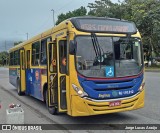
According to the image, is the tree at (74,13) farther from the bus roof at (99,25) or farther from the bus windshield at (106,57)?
the bus windshield at (106,57)

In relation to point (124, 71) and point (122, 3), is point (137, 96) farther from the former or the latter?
point (122, 3)

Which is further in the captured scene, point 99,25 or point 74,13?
point 74,13

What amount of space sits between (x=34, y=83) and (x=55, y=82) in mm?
3585

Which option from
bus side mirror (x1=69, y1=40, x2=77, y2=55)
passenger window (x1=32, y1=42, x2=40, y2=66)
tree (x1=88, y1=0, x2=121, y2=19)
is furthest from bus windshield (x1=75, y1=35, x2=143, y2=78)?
tree (x1=88, y1=0, x2=121, y2=19)

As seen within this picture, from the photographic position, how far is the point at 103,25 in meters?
8.79

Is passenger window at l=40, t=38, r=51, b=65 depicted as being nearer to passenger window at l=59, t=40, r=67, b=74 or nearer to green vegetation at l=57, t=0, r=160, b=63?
passenger window at l=59, t=40, r=67, b=74

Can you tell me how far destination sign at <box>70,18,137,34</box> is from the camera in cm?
852

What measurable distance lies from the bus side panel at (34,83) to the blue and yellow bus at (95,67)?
7.32 ft

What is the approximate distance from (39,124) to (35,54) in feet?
14.3

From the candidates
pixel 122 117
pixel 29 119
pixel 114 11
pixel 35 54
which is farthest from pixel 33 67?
pixel 114 11

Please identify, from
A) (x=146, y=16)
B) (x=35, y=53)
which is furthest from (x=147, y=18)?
(x=35, y=53)

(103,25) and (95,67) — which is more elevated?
(103,25)

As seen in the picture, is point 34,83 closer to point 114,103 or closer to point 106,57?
point 106,57

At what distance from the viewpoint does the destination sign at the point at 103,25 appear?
852 cm
